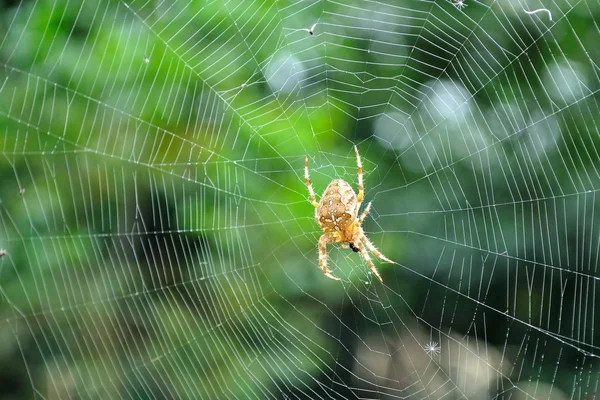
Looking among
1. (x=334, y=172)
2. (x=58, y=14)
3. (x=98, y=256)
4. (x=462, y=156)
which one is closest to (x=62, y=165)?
(x=98, y=256)

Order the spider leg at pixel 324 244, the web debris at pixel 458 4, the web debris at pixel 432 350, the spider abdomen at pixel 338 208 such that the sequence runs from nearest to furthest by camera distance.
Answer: the web debris at pixel 458 4, the spider abdomen at pixel 338 208, the spider leg at pixel 324 244, the web debris at pixel 432 350

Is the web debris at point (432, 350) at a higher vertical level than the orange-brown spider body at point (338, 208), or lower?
lower

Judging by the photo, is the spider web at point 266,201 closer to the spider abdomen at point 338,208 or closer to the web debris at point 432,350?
the web debris at point 432,350

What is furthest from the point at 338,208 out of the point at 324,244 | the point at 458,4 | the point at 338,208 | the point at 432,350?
the point at 458,4

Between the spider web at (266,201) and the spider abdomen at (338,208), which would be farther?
the spider abdomen at (338,208)

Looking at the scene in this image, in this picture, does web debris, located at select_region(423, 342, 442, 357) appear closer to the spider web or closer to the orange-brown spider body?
the spider web

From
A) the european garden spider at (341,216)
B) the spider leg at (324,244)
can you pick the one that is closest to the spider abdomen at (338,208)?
the european garden spider at (341,216)

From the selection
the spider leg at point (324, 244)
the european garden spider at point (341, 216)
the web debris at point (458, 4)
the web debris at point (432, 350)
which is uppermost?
the web debris at point (458, 4)
